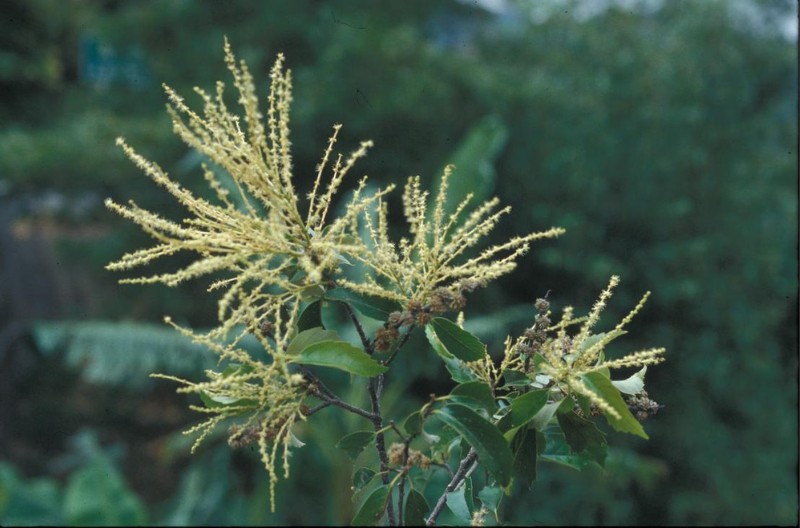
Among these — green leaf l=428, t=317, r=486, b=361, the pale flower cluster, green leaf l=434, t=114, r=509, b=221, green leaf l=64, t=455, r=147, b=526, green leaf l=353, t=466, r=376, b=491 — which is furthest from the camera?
green leaf l=434, t=114, r=509, b=221

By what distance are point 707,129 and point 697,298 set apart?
4.89 ft

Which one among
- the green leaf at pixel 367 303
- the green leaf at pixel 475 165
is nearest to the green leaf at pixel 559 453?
the green leaf at pixel 367 303

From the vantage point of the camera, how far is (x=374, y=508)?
1031 mm

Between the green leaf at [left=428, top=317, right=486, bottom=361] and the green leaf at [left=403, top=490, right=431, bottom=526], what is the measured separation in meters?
0.21

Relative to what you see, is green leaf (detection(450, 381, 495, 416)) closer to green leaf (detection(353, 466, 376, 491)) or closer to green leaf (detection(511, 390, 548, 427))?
green leaf (detection(511, 390, 548, 427))

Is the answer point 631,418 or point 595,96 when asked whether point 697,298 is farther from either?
point 631,418

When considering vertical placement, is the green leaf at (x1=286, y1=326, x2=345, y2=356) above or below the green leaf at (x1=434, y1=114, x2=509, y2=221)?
below

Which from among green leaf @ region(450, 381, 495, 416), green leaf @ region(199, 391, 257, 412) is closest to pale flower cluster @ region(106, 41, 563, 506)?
green leaf @ region(199, 391, 257, 412)

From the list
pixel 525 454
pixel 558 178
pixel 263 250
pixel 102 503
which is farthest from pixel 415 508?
pixel 558 178

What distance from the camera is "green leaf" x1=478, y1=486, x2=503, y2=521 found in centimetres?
110

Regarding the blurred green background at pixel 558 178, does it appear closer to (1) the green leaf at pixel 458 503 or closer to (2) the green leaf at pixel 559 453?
(2) the green leaf at pixel 559 453

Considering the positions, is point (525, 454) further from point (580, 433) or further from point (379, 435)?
point (379, 435)

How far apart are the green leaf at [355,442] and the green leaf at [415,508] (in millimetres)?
94

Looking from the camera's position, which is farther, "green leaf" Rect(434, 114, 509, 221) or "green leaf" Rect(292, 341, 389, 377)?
"green leaf" Rect(434, 114, 509, 221)
